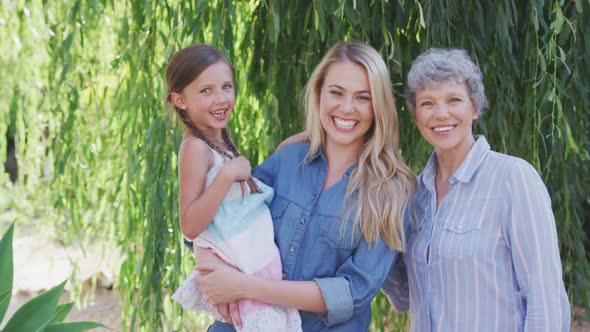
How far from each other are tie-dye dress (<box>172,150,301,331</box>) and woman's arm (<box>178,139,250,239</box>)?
0.03 m

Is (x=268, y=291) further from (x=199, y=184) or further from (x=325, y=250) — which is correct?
(x=199, y=184)

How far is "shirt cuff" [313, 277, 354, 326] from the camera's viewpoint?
171 centimetres

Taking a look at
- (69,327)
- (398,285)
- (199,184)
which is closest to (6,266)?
(69,327)

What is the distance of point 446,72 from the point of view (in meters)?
1.80

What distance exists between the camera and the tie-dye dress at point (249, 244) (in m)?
1.73

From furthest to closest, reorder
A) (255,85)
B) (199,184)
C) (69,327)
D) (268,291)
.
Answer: (255,85) → (199,184) → (268,291) → (69,327)

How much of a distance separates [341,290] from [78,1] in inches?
56.7

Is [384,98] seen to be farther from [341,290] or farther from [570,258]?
[570,258]

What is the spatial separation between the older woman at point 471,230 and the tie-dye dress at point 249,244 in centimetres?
32

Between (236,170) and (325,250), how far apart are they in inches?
10.4

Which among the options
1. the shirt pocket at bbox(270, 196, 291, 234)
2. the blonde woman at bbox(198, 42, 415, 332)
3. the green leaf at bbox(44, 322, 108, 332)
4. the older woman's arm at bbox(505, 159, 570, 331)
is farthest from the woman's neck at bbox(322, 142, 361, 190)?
the green leaf at bbox(44, 322, 108, 332)

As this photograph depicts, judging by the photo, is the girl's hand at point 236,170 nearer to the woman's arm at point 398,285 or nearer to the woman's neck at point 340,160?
the woman's neck at point 340,160

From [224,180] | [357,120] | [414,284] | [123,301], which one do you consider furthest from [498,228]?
[123,301]

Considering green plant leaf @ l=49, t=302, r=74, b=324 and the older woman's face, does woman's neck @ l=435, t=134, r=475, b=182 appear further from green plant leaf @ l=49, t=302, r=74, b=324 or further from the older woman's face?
green plant leaf @ l=49, t=302, r=74, b=324
